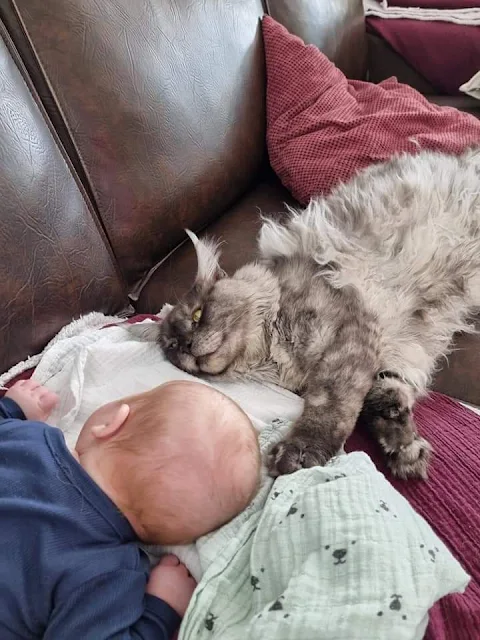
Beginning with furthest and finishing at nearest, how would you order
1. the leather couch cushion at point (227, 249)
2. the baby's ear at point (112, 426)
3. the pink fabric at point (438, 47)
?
1. the pink fabric at point (438, 47)
2. the leather couch cushion at point (227, 249)
3. the baby's ear at point (112, 426)

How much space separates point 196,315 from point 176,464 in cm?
60

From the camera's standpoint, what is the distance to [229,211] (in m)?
1.97

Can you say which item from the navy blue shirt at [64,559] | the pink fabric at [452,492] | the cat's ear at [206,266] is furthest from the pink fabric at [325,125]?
the navy blue shirt at [64,559]

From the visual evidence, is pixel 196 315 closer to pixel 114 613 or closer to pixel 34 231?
pixel 34 231

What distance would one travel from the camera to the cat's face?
57.8 inches

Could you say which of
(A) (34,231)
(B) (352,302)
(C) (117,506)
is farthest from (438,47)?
(C) (117,506)

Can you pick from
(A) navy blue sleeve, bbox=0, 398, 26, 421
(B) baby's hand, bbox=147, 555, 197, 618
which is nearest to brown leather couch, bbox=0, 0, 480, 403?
(A) navy blue sleeve, bbox=0, 398, 26, 421

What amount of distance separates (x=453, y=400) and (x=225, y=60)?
1177 mm

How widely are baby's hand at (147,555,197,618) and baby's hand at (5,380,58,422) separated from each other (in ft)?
1.41

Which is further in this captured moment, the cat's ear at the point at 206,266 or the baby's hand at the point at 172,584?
the cat's ear at the point at 206,266

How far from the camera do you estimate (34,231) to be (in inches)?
52.4

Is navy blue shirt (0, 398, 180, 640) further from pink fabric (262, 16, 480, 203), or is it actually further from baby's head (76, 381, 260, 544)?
pink fabric (262, 16, 480, 203)

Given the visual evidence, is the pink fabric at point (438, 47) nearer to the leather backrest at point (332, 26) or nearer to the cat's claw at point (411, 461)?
the leather backrest at point (332, 26)

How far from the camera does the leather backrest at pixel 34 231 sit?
1280 mm
